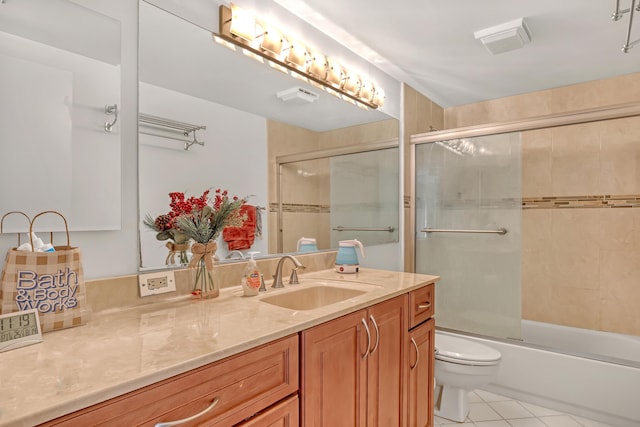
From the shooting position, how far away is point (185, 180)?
1465mm

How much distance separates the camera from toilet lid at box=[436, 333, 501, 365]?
206 centimetres

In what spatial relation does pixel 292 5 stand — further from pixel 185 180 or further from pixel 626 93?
pixel 626 93

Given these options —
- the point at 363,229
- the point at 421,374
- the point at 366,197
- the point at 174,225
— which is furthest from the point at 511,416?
the point at 174,225

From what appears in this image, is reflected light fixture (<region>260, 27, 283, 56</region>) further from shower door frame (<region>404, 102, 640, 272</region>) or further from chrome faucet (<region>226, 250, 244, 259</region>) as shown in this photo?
shower door frame (<region>404, 102, 640, 272</region>)

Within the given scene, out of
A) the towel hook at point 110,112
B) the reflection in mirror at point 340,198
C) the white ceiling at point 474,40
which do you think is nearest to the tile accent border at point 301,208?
the reflection in mirror at point 340,198

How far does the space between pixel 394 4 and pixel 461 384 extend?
213 cm

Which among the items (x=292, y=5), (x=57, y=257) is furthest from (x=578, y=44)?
(x=57, y=257)

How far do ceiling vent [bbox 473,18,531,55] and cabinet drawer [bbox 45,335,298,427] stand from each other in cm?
208

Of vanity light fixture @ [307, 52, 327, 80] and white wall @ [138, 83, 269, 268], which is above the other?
vanity light fixture @ [307, 52, 327, 80]

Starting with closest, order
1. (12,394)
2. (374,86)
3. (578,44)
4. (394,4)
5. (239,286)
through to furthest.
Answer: (12,394), (239,286), (394,4), (578,44), (374,86)

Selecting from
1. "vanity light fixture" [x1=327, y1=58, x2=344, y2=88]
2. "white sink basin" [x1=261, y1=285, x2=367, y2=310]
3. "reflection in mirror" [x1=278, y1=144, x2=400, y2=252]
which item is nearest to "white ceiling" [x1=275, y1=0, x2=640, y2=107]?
"vanity light fixture" [x1=327, y1=58, x2=344, y2=88]

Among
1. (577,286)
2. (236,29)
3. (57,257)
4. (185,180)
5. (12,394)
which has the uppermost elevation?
(236,29)

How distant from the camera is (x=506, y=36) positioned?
2129 millimetres

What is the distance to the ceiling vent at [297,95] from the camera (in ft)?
6.35
